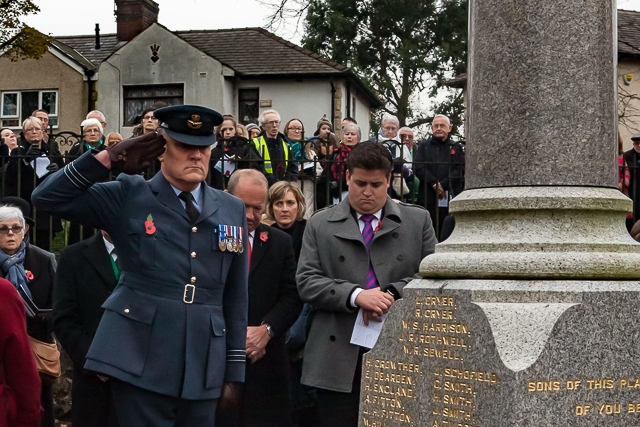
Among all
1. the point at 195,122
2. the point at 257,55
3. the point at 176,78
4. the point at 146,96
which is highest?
the point at 257,55

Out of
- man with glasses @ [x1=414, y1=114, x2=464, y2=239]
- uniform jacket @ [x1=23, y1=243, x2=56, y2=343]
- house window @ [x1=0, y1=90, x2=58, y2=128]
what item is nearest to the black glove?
uniform jacket @ [x1=23, y1=243, x2=56, y2=343]

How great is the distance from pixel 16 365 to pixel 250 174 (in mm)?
2050

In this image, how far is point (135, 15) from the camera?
42188 mm

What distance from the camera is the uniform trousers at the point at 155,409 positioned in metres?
5.04

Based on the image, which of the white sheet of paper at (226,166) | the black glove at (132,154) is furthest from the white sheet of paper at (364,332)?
the white sheet of paper at (226,166)

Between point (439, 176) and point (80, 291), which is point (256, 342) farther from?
A: point (439, 176)

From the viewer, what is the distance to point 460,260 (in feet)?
15.7

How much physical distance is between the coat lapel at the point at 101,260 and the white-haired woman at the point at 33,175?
8.91 ft

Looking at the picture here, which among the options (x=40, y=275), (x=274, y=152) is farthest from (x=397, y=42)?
(x=40, y=275)

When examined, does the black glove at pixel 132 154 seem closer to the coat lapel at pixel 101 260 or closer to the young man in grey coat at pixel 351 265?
the young man in grey coat at pixel 351 265

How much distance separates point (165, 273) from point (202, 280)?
185 millimetres

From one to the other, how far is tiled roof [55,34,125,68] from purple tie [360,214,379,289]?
118 ft

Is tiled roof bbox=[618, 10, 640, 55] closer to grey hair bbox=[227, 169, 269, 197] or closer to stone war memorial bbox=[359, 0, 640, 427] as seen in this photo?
grey hair bbox=[227, 169, 269, 197]

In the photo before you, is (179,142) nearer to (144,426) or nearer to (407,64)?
(144,426)
